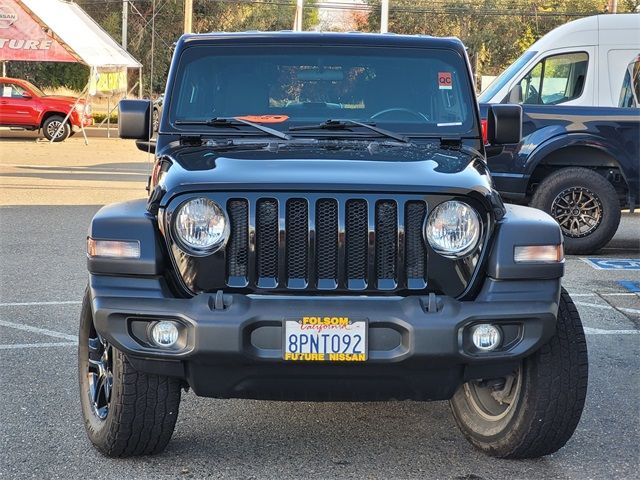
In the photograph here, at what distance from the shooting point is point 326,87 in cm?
536

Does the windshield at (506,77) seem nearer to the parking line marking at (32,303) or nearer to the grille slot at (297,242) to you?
the parking line marking at (32,303)

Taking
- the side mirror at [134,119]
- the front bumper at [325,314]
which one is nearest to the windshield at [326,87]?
the side mirror at [134,119]

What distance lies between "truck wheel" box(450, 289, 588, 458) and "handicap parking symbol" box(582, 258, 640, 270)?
227 inches

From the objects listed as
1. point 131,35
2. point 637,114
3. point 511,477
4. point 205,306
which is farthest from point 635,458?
point 131,35

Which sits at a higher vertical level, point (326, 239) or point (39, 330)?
point (326, 239)

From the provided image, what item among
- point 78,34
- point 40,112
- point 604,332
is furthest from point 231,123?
point 40,112

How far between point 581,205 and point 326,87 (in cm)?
595

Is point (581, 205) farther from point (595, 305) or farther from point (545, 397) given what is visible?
point (545, 397)

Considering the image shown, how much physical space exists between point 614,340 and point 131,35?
44432 mm

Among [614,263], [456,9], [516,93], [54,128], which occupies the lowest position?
[54,128]

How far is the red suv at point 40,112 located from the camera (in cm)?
2702

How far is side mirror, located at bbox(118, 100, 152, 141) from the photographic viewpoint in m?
5.47

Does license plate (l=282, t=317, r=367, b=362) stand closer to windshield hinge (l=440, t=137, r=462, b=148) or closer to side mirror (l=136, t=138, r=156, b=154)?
windshield hinge (l=440, t=137, r=462, b=148)

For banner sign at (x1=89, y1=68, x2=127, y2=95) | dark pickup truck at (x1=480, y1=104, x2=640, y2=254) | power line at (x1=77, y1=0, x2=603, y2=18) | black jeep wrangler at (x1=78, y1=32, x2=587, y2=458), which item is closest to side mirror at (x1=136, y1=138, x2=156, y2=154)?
black jeep wrangler at (x1=78, y1=32, x2=587, y2=458)
